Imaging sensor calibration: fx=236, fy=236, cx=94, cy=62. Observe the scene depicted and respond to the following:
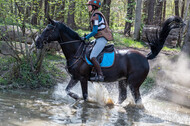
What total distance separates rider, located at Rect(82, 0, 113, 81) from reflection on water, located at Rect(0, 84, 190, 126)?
1.03m

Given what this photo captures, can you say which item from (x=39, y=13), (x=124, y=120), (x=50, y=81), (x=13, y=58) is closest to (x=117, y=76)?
(x=124, y=120)

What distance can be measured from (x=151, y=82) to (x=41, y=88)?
15.0ft

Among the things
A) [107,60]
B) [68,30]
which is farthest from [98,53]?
[68,30]

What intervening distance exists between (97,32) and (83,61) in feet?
3.05

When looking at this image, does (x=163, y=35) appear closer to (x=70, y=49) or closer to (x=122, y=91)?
(x=122, y=91)

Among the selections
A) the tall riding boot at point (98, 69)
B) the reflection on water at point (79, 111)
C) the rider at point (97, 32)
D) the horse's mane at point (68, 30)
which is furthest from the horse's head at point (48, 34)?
the reflection on water at point (79, 111)

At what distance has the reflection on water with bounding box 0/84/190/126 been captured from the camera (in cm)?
536

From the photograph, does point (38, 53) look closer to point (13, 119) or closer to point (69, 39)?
point (69, 39)

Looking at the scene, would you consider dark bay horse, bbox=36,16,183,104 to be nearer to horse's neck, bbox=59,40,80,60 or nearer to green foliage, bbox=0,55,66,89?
horse's neck, bbox=59,40,80,60

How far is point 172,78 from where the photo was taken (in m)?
9.45

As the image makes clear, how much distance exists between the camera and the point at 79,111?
21.0 feet

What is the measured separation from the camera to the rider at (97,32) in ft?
21.2

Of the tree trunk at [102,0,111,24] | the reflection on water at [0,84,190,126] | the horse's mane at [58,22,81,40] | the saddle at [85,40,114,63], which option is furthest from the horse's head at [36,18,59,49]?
the tree trunk at [102,0,111,24]

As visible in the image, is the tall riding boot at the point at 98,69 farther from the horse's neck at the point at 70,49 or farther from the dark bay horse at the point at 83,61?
the horse's neck at the point at 70,49
